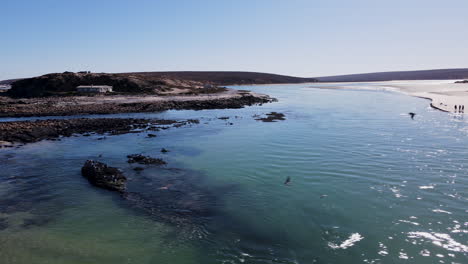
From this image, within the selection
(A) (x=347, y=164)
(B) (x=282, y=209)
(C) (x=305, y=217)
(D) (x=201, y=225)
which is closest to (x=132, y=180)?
(D) (x=201, y=225)

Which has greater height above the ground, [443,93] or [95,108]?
[443,93]

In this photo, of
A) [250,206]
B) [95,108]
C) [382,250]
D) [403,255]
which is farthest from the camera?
[95,108]

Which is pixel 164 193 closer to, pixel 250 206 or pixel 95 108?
pixel 250 206

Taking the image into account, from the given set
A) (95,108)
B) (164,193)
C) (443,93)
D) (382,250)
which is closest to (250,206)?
(164,193)

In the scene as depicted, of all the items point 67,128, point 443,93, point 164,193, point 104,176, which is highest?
point 443,93

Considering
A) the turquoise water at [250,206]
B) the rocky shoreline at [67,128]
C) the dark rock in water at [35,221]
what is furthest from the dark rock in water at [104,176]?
the rocky shoreline at [67,128]

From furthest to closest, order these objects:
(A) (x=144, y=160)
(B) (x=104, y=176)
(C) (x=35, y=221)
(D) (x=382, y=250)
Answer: (A) (x=144, y=160), (B) (x=104, y=176), (C) (x=35, y=221), (D) (x=382, y=250)

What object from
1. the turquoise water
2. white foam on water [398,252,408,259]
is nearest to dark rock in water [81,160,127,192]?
the turquoise water

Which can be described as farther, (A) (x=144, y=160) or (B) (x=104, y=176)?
(A) (x=144, y=160)

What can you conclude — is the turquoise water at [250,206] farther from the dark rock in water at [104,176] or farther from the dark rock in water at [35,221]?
the dark rock in water at [104,176]
